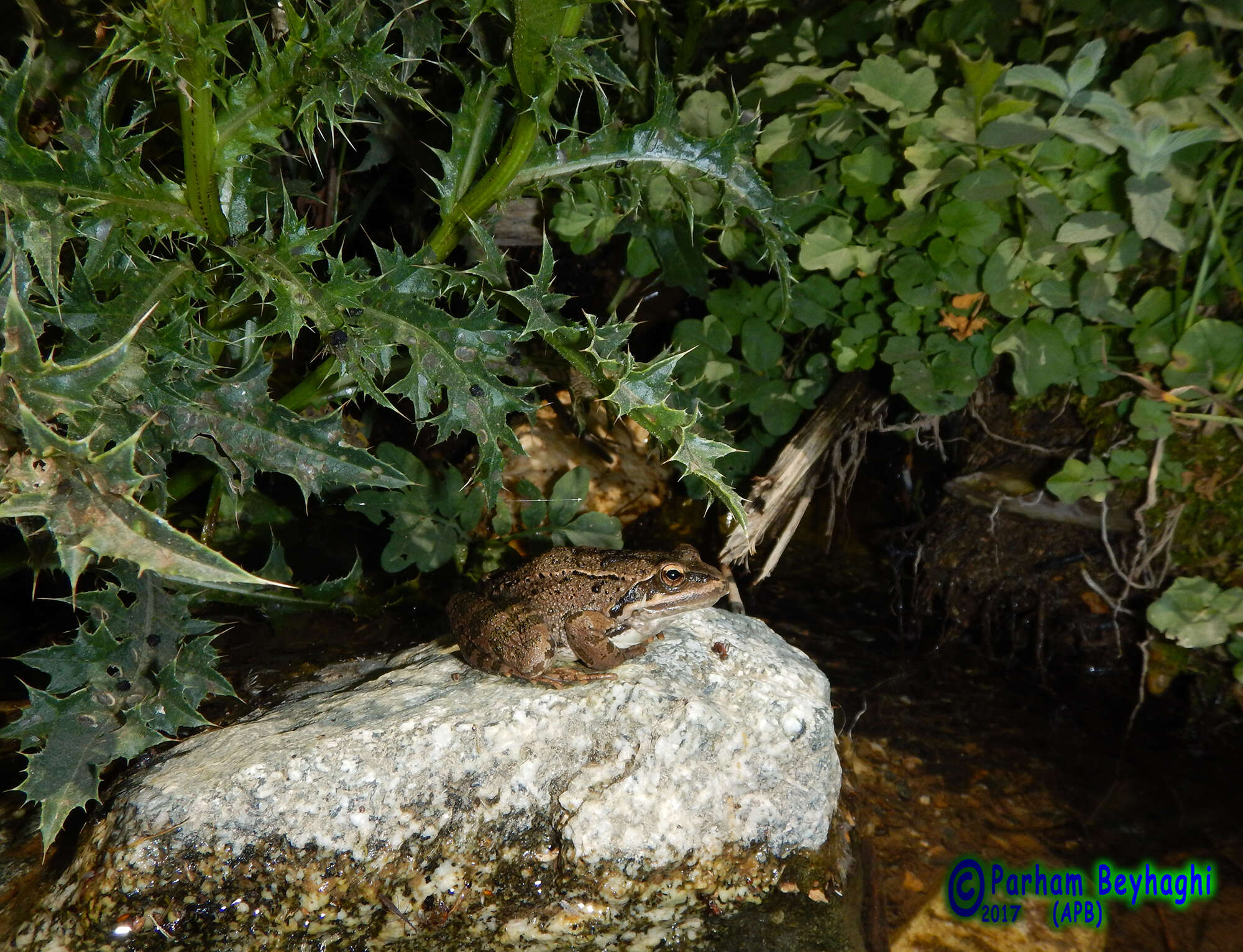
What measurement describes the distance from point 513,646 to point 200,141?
188 cm

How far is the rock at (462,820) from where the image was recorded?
2.40 m

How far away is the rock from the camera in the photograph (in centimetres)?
240

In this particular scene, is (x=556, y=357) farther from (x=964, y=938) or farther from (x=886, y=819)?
(x=964, y=938)

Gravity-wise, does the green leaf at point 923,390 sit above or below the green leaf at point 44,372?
below

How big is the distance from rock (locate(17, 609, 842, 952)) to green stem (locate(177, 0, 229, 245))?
1682 millimetres

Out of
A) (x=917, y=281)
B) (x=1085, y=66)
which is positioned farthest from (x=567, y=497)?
(x=1085, y=66)

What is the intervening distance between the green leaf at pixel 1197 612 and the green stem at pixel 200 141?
162 inches

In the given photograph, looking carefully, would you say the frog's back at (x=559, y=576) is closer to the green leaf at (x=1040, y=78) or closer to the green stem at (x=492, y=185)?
the green stem at (x=492, y=185)

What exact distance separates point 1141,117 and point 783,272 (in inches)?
62.0

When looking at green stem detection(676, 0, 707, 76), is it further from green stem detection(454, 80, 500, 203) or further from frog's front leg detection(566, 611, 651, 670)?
frog's front leg detection(566, 611, 651, 670)

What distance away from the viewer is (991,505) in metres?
4.22

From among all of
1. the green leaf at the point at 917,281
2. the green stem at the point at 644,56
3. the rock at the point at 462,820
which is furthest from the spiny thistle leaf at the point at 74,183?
the green leaf at the point at 917,281

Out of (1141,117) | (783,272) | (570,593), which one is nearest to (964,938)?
(570,593)

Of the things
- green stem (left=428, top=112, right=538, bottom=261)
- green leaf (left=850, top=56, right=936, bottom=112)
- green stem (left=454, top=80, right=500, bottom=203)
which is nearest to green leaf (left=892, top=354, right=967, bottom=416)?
green leaf (left=850, top=56, right=936, bottom=112)
